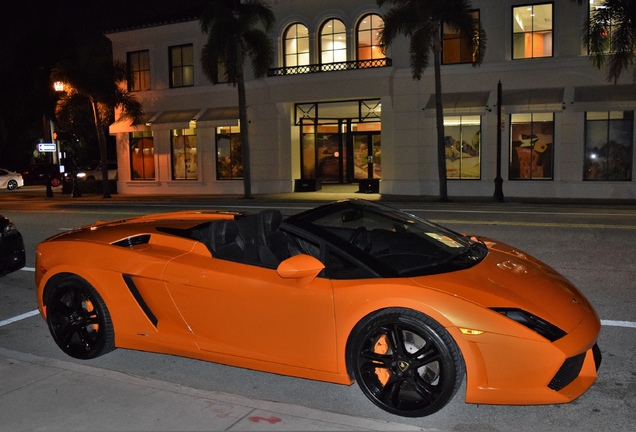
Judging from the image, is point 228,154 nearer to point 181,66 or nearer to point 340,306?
point 181,66

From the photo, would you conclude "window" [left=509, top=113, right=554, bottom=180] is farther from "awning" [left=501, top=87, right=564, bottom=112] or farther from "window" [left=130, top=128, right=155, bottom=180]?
"window" [left=130, top=128, right=155, bottom=180]

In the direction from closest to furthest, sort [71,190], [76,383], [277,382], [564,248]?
[76,383] < [277,382] < [564,248] < [71,190]

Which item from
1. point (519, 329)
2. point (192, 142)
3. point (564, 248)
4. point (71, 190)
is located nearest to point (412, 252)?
point (519, 329)

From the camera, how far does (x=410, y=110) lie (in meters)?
25.1

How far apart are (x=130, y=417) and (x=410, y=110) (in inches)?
883

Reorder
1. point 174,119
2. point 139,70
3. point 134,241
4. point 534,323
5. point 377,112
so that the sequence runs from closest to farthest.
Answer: point 534,323
point 134,241
point 377,112
point 174,119
point 139,70

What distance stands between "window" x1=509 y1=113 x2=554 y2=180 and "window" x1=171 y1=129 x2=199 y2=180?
14720mm

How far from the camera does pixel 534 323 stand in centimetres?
390

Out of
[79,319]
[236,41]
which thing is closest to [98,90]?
[236,41]

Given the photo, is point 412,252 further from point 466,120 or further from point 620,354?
point 466,120

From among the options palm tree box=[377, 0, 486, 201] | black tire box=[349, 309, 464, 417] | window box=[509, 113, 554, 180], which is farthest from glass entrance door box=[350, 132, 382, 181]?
black tire box=[349, 309, 464, 417]

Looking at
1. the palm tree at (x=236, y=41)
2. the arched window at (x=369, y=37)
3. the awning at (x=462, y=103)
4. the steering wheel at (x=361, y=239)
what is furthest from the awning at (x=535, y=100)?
the steering wheel at (x=361, y=239)

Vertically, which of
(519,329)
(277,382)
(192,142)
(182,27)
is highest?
(182,27)

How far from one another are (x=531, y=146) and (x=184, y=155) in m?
16.2
